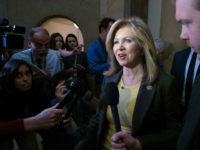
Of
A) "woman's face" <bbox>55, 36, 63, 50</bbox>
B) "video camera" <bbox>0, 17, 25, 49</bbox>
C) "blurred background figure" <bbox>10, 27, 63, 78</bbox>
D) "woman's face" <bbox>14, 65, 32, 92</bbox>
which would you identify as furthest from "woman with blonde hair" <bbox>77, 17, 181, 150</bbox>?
"woman's face" <bbox>55, 36, 63, 50</bbox>

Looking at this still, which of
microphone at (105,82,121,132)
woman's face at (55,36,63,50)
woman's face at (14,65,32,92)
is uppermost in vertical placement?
woman's face at (55,36,63,50)

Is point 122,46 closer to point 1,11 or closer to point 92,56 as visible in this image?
point 92,56

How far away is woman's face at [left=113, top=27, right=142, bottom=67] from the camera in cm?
134

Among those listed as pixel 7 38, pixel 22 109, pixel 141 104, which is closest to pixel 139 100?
pixel 141 104

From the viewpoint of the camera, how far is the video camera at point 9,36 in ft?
6.20

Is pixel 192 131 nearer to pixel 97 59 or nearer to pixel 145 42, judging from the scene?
pixel 145 42

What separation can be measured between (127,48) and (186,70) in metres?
0.85

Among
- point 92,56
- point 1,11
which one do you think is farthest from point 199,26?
point 1,11

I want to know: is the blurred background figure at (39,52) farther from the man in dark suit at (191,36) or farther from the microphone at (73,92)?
the man in dark suit at (191,36)

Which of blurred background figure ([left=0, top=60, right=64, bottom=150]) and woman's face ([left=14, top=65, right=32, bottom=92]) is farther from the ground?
woman's face ([left=14, top=65, right=32, bottom=92])

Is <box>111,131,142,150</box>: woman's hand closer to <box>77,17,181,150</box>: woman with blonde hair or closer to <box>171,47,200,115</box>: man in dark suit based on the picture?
<box>77,17,181,150</box>: woman with blonde hair

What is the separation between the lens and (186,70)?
6.61 feet

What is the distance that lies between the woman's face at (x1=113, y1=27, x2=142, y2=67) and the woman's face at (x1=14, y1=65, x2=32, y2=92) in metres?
0.81

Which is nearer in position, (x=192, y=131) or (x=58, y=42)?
(x=192, y=131)
